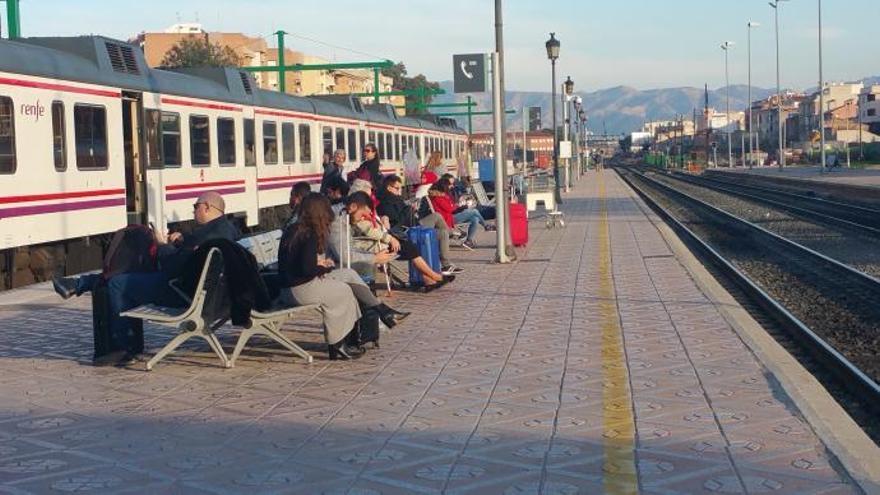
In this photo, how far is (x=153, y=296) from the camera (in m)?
9.30

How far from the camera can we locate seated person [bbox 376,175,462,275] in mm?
14977

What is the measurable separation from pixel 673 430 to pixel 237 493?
2.48 meters

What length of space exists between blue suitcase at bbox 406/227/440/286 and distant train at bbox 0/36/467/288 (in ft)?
15.9

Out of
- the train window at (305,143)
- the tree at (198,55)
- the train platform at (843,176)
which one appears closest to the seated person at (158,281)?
the train window at (305,143)

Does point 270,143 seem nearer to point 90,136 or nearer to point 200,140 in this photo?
point 200,140

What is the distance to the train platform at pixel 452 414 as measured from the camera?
5.95 m

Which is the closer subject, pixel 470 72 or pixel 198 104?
pixel 470 72

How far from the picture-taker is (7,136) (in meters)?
14.6

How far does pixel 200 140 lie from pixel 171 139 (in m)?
1.56

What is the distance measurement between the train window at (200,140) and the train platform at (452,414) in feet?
30.3

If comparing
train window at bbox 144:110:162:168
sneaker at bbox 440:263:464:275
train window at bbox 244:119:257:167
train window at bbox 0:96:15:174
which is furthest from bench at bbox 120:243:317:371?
train window at bbox 244:119:257:167

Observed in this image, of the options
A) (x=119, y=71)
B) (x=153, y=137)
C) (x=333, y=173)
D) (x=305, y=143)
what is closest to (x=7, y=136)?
(x=119, y=71)

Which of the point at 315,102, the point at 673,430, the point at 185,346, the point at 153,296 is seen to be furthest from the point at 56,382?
the point at 315,102

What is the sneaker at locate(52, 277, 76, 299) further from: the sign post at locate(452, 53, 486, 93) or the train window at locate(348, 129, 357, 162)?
the train window at locate(348, 129, 357, 162)
